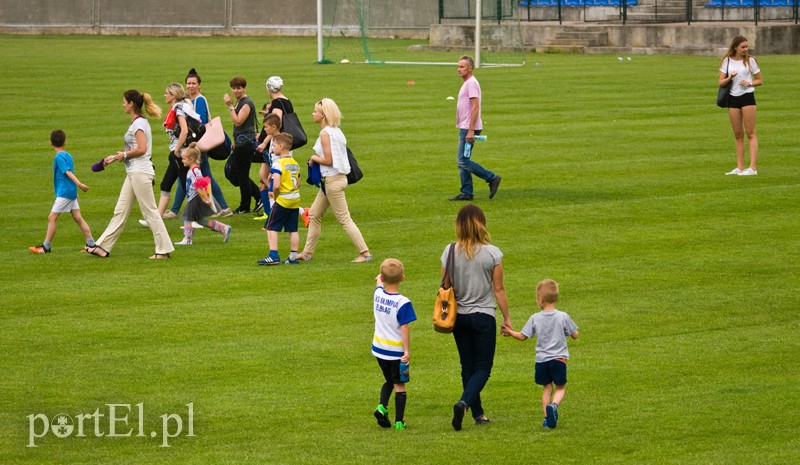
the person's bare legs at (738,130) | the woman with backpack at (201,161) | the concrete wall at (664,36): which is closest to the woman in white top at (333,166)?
the woman with backpack at (201,161)

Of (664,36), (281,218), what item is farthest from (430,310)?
(664,36)

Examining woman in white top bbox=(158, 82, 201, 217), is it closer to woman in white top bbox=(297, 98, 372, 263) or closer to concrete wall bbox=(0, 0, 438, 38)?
woman in white top bbox=(297, 98, 372, 263)

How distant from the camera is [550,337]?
30.4ft

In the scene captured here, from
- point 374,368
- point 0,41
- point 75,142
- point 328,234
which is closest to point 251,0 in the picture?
point 0,41

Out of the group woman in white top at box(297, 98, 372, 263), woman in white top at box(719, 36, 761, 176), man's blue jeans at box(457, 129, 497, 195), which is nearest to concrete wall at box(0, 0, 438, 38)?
woman in white top at box(719, 36, 761, 176)

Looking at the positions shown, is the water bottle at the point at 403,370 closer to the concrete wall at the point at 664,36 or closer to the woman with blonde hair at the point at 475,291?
the woman with blonde hair at the point at 475,291

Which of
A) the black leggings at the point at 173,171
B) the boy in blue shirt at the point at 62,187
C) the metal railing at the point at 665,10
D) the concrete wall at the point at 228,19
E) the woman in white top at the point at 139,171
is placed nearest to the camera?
the woman in white top at the point at 139,171

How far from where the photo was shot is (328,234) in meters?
17.3

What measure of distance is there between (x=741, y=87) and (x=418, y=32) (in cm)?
4247

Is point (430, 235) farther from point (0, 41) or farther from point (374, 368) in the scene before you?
point (0, 41)

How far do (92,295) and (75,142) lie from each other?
12369 millimetres

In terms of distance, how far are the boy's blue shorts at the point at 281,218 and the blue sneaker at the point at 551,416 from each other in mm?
6282

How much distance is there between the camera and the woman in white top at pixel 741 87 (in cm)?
2058

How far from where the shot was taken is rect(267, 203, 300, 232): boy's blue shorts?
1502 centimetres
